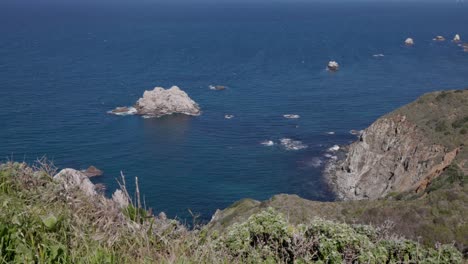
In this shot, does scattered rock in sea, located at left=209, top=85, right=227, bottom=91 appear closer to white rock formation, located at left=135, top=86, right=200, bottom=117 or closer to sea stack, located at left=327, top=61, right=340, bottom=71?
white rock formation, located at left=135, top=86, right=200, bottom=117

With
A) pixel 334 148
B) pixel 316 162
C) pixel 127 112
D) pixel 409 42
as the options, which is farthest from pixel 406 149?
pixel 409 42

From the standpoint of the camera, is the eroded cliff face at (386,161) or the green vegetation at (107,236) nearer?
the green vegetation at (107,236)

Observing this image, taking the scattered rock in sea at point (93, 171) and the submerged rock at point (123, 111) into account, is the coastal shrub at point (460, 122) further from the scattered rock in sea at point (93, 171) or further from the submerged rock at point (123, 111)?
the submerged rock at point (123, 111)

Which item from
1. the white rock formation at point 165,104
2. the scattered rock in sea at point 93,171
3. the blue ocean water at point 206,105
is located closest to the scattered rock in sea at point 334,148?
the blue ocean water at point 206,105

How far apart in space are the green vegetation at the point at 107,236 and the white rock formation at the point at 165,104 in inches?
3794

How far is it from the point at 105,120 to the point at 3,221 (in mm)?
95996

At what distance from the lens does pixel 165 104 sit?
109 m

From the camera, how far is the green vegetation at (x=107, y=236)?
6230 mm

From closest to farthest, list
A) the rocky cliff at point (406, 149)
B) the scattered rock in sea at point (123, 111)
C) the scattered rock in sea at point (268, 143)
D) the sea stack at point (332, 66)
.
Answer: the rocky cliff at point (406, 149), the scattered rock in sea at point (268, 143), the scattered rock in sea at point (123, 111), the sea stack at point (332, 66)

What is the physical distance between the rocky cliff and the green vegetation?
1842 inches

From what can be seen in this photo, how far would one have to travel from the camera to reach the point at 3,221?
6.40 m

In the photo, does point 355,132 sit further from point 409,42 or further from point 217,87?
point 409,42

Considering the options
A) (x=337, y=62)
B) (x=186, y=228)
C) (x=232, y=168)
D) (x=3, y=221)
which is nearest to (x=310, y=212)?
(x=186, y=228)

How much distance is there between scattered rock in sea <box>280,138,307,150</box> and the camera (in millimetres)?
89750
